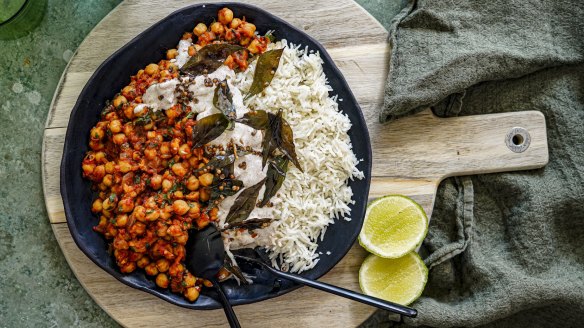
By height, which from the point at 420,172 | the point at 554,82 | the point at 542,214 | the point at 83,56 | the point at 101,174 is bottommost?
the point at 542,214

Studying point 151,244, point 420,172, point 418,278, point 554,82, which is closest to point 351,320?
point 418,278

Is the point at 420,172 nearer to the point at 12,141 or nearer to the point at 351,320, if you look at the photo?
the point at 351,320

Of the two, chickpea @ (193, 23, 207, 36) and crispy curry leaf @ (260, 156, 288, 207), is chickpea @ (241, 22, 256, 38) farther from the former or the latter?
crispy curry leaf @ (260, 156, 288, 207)

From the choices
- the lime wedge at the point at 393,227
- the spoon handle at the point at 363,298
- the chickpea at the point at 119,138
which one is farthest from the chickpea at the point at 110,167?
the lime wedge at the point at 393,227

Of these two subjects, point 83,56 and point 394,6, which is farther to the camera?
point 394,6

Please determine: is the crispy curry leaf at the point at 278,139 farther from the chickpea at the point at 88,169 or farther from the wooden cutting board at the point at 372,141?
the chickpea at the point at 88,169

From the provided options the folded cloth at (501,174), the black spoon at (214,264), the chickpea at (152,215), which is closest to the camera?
the chickpea at (152,215)

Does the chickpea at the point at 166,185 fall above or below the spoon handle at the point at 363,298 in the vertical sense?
above
